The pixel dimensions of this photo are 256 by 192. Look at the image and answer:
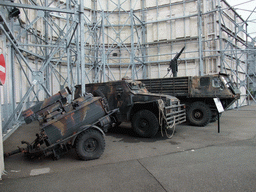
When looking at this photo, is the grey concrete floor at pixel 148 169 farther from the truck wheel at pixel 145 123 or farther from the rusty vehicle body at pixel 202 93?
the rusty vehicle body at pixel 202 93

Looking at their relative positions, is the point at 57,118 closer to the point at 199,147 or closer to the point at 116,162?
the point at 116,162

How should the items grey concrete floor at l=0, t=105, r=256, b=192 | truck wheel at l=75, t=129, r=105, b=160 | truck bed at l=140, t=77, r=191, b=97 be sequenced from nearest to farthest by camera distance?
grey concrete floor at l=0, t=105, r=256, b=192 < truck wheel at l=75, t=129, r=105, b=160 < truck bed at l=140, t=77, r=191, b=97

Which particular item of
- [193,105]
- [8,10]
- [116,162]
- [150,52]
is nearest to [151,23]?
[150,52]

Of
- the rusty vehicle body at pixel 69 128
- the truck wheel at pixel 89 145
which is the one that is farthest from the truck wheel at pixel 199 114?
the truck wheel at pixel 89 145

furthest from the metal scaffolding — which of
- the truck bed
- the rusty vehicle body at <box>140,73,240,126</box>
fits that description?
the rusty vehicle body at <box>140,73,240,126</box>

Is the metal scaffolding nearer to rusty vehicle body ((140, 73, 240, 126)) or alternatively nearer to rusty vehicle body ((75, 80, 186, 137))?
rusty vehicle body ((140, 73, 240, 126))

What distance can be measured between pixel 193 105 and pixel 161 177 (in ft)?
20.4

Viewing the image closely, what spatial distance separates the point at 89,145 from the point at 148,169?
1.54 meters

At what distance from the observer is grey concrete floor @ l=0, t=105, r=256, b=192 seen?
3326 millimetres

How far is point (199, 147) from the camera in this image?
18.3 feet

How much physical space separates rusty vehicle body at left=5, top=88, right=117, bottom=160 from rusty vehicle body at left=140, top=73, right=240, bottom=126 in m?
5.45

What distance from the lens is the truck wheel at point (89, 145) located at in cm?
454

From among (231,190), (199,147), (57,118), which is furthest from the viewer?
(199,147)

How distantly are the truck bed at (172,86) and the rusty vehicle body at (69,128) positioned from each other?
212 inches
